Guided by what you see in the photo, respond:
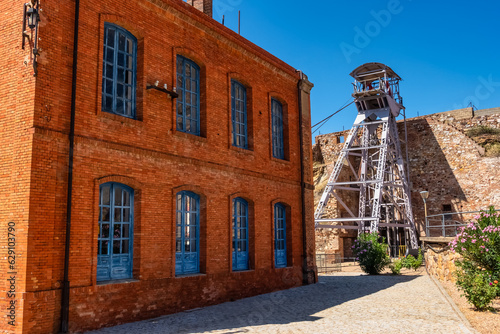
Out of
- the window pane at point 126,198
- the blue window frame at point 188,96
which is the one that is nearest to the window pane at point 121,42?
the blue window frame at point 188,96

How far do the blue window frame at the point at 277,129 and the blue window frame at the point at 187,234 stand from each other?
15.3ft

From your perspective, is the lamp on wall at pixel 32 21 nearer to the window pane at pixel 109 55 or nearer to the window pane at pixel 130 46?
the window pane at pixel 109 55

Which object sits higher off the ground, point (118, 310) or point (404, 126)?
point (404, 126)

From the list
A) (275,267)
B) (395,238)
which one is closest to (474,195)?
(395,238)

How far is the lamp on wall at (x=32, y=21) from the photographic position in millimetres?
7797

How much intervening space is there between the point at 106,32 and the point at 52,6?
1414mm

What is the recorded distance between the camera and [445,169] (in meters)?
30.0

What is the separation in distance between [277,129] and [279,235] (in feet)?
11.9

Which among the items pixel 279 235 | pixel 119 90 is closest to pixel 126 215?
pixel 119 90

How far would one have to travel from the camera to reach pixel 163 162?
10.2 meters

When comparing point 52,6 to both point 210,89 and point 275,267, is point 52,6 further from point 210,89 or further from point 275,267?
point 275,267

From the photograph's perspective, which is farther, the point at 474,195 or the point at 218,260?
the point at 474,195

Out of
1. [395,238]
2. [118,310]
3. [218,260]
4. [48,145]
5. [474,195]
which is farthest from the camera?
[395,238]

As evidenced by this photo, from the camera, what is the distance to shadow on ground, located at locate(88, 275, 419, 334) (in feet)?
27.0
